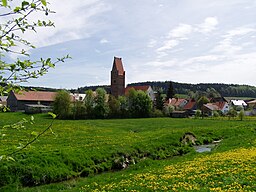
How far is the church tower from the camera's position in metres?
139

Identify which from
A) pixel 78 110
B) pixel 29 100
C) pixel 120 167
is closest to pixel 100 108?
pixel 78 110

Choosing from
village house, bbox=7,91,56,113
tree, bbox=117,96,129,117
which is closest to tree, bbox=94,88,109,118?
tree, bbox=117,96,129,117

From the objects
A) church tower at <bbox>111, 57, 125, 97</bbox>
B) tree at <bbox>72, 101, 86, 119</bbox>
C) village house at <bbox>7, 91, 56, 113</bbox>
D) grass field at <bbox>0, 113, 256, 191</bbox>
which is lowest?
grass field at <bbox>0, 113, 256, 191</bbox>

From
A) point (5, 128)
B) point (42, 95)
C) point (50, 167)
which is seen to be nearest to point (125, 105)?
point (42, 95)

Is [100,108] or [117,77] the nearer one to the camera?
[100,108]

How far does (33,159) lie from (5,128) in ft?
64.3

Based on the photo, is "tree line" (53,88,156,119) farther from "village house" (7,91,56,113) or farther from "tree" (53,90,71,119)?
"village house" (7,91,56,113)

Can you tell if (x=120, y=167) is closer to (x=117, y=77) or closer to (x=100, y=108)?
(x=100, y=108)

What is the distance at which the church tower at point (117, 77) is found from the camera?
139125 mm

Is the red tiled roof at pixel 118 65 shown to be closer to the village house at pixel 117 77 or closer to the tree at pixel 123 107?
the village house at pixel 117 77

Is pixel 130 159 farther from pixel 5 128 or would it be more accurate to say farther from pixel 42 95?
pixel 42 95

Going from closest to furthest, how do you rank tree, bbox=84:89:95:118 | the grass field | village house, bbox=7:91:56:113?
the grass field → tree, bbox=84:89:95:118 → village house, bbox=7:91:56:113

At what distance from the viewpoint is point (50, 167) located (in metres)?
22.1

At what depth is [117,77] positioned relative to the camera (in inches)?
5453
